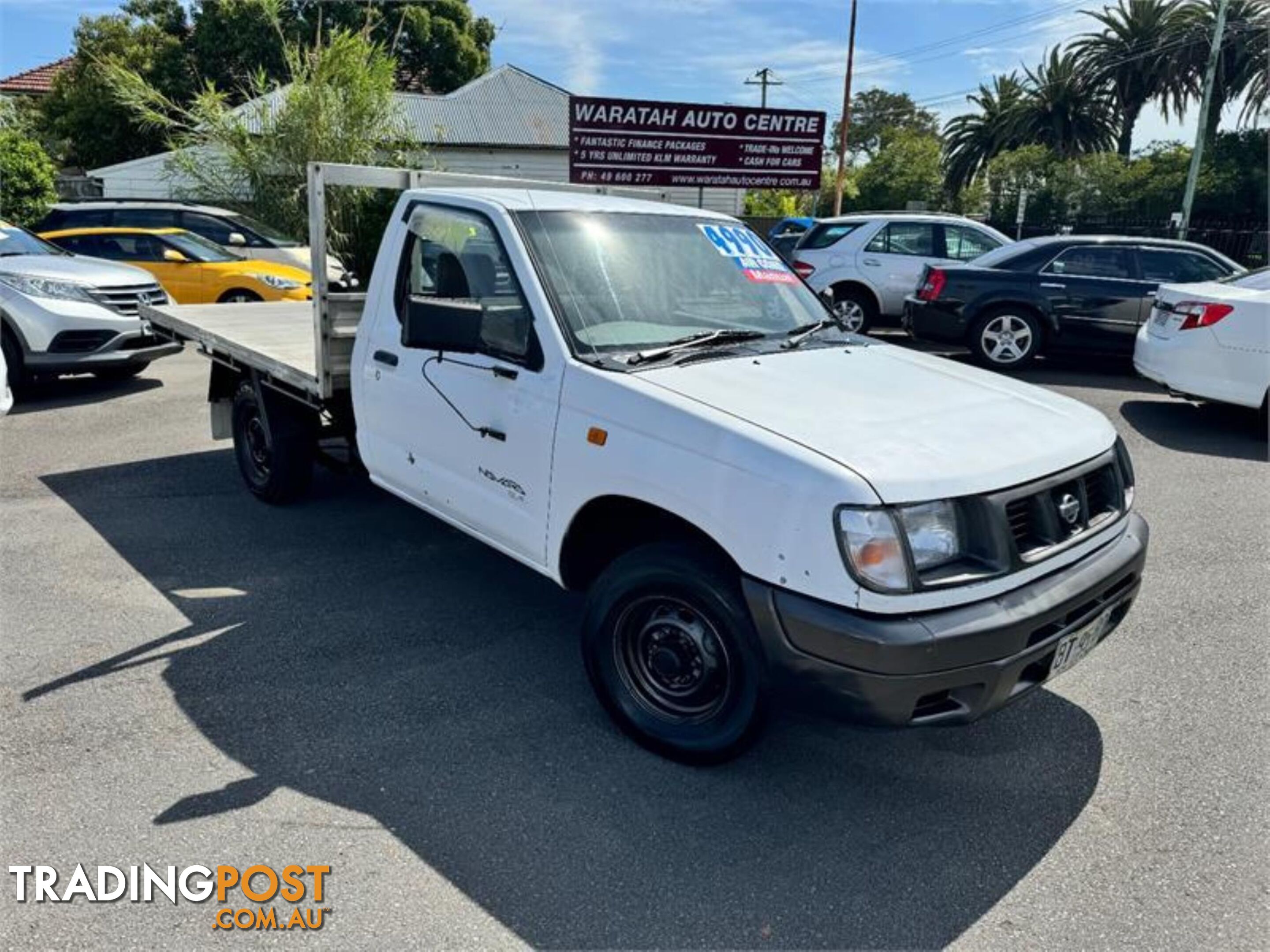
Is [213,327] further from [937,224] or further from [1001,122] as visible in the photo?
[1001,122]

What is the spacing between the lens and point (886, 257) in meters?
12.4

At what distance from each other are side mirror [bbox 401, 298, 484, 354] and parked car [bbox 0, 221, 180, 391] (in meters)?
5.04

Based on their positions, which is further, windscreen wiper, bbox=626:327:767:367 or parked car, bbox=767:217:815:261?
parked car, bbox=767:217:815:261

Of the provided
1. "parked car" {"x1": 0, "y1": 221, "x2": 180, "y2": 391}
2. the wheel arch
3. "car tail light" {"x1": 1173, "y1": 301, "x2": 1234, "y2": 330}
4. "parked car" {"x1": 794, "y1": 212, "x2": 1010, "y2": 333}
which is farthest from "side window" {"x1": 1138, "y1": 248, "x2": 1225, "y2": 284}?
"parked car" {"x1": 0, "y1": 221, "x2": 180, "y2": 391}

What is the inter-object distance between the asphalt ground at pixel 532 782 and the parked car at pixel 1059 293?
5921 millimetres

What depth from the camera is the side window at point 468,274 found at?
11.6 ft

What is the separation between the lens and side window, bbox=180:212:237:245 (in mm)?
14188

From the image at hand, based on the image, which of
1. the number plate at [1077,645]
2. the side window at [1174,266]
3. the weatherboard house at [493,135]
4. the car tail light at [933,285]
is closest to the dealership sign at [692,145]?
the weatherboard house at [493,135]

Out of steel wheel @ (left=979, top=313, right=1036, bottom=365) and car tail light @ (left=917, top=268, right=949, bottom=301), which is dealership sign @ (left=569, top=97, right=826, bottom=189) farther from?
steel wheel @ (left=979, top=313, right=1036, bottom=365)

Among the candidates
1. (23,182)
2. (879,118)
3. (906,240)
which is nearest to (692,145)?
(906,240)

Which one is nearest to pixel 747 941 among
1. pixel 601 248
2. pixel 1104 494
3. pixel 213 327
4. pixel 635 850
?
pixel 635 850

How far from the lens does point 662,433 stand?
9.78 feet

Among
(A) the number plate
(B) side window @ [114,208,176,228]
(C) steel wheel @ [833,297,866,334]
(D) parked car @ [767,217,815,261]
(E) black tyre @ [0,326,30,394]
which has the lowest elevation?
(A) the number plate

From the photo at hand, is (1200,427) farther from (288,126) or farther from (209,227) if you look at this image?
(288,126)
